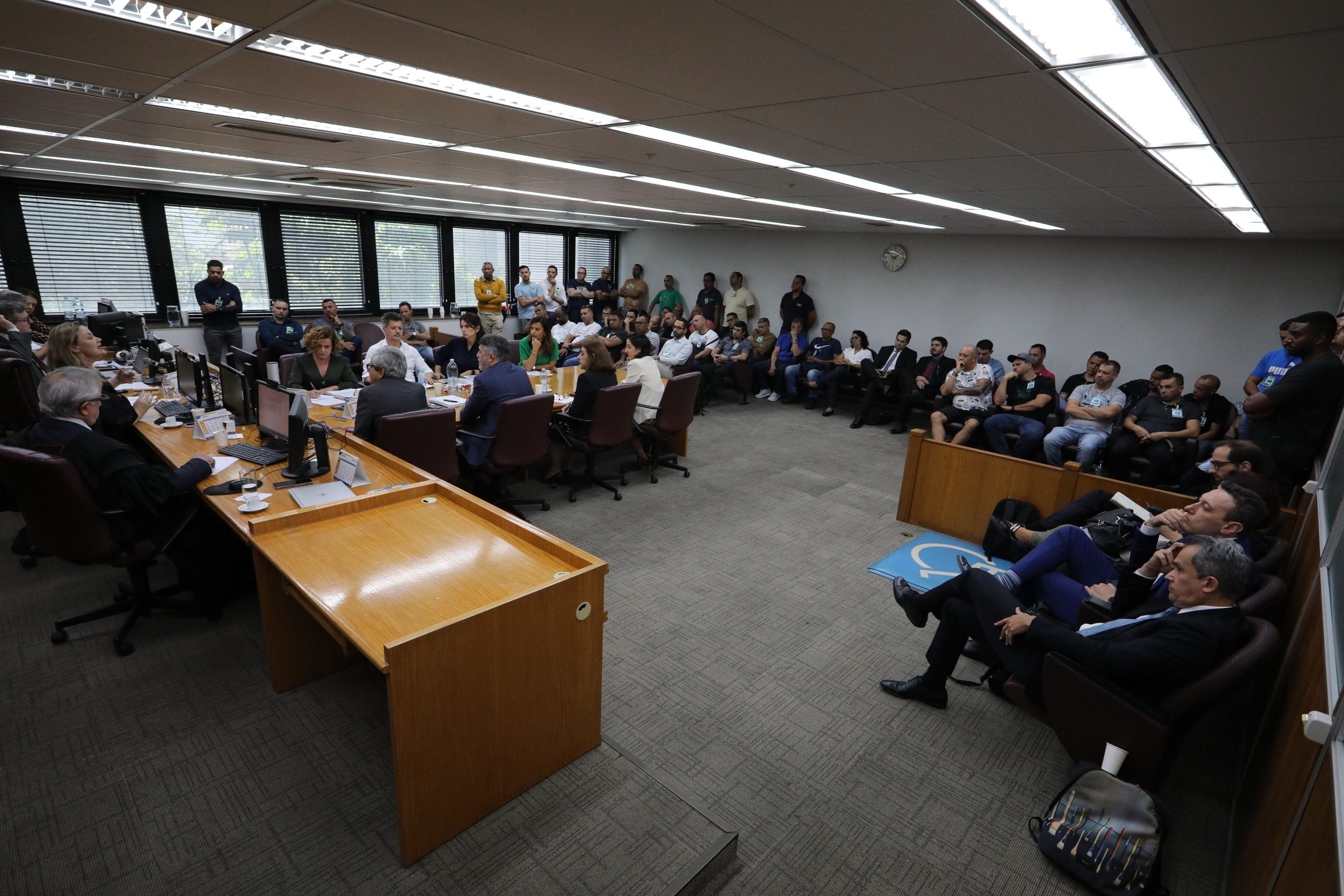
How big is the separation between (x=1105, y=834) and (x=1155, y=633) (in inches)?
26.0

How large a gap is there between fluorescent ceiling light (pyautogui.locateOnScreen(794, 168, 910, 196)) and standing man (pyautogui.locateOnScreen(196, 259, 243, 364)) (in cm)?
739

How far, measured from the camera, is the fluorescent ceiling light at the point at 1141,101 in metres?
1.75

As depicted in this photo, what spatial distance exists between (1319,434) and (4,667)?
21.7 ft

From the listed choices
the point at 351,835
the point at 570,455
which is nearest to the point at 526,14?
the point at 351,835

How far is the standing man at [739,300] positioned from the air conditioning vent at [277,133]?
7475 millimetres

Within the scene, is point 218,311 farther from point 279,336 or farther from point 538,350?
point 538,350

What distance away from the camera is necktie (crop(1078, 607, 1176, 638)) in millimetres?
2232

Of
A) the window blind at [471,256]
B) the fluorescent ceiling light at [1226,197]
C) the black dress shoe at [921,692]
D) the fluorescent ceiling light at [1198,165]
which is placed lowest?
the black dress shoe at [921,692]

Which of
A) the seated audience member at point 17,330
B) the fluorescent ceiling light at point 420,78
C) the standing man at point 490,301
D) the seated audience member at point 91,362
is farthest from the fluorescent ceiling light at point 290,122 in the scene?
the standing man at point 490,301

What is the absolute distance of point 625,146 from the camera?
138 inches

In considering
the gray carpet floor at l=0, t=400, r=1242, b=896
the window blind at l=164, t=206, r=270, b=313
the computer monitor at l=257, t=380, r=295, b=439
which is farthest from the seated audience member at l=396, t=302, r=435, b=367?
the gray carpet floor at l=0, t=400, r=1242, b=896

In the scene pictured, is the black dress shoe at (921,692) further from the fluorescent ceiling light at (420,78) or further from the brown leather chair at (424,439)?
the fluorescent ceiling light at (420,78)

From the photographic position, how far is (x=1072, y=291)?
7.68 m

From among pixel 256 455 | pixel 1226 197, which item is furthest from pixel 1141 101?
pixel 256 455
